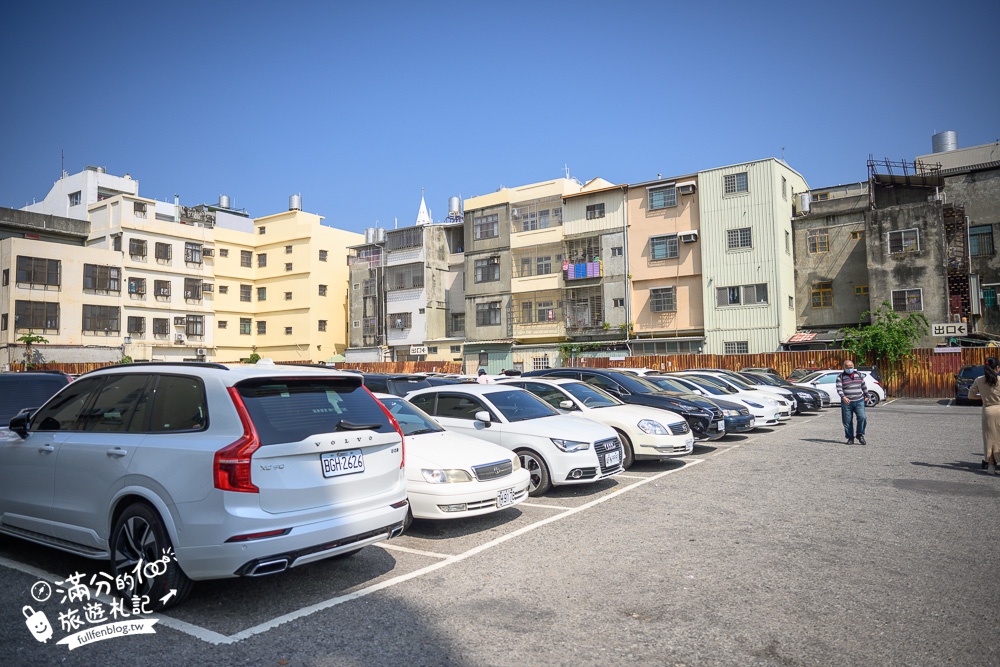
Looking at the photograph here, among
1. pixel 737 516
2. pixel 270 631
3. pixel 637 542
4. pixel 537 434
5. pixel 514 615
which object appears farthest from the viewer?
pixel 537 434

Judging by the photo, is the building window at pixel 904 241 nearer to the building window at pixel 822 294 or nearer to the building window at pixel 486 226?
the building window at pixel 822 294

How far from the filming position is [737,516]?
25.5 ft

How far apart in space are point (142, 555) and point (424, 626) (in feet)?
6.83

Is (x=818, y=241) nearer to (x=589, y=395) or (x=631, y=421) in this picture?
(x=589, y=395)

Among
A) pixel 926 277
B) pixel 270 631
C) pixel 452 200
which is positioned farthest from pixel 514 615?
pixel 452 200

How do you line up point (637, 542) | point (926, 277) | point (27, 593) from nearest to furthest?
point (27, 593), point (637, 542), point (926, 277)

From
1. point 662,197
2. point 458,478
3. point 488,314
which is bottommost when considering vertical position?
point 458,478

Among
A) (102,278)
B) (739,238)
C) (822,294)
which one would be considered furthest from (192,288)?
(822,294)

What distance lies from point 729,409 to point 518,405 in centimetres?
749

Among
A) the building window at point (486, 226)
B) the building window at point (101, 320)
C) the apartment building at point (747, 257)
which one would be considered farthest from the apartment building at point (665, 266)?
the building window at point (101, 320)

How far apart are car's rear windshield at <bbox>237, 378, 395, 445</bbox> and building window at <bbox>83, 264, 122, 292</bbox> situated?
49723mm

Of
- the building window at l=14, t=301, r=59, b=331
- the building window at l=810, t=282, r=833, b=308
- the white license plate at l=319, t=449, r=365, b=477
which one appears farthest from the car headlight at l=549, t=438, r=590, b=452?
the building window at l=14, t=301, r=59, b=331

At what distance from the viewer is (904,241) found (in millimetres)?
34062

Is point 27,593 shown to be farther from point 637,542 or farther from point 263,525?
point 637,542
